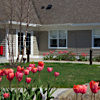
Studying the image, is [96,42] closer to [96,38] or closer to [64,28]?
[96,38]

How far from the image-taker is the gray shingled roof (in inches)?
857

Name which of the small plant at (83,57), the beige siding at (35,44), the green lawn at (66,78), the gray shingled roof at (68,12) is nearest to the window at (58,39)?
the gray shingled roof at (68,12)

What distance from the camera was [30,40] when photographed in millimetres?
22344

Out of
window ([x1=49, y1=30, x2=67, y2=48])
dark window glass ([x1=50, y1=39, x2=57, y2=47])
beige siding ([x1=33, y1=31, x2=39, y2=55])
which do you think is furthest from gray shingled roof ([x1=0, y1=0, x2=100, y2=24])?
dark window glass ([x1=50, y1=39, x2=57, y2=47])

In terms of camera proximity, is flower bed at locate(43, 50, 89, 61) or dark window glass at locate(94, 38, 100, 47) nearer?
flower bed at locate(43, 50, 89, 61)

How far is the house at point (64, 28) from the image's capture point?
837 inches

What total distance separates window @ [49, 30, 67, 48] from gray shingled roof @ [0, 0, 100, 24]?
869 mm

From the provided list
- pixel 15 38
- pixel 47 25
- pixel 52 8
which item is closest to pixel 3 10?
pixel 15 38

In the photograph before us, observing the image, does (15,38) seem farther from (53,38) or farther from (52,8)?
(52,8)

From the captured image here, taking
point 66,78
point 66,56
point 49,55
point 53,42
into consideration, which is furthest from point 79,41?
point 66,78

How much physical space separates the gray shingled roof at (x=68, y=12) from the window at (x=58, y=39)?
0.87 m

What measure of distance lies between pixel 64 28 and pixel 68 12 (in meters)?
1.62

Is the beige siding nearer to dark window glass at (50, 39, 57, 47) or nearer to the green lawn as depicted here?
dark window glass at (50, 39, 57, 47)

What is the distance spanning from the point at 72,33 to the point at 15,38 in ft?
15.6
